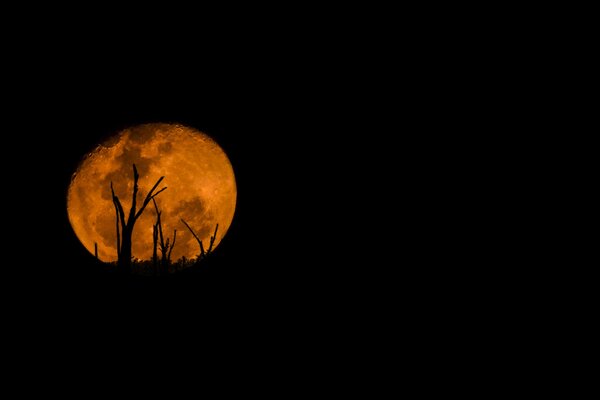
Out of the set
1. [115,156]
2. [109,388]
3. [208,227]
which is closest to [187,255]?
[208,227]

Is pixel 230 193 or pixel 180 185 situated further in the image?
pixel 230 193

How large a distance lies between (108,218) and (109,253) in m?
0.27

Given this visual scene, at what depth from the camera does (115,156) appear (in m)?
4.03

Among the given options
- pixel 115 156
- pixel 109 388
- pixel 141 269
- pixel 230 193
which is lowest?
pixel 109 388

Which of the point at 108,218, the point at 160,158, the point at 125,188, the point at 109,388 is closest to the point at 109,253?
the point at 108,218

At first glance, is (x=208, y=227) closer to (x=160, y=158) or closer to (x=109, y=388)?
(x=160, y=158)

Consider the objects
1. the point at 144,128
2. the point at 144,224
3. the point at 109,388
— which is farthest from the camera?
the point at 144,128

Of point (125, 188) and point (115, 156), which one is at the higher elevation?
point (115, 156)

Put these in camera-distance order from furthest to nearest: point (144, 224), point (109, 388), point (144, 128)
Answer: point (144, 128), point (144, 224), point (109, 388)

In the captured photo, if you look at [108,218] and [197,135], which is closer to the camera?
[108,218]

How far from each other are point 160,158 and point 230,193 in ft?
2.17

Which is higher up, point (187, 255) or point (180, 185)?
point (180, 185)

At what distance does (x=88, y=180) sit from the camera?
4023mm

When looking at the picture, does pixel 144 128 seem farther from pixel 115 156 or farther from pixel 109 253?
pixel 109 253
